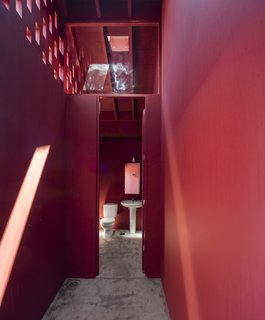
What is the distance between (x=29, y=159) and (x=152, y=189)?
162 centimetres

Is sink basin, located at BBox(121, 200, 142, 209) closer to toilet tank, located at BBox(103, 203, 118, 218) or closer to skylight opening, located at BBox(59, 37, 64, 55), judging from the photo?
toilet tank, located at BBox(103, 203, 118, 218)

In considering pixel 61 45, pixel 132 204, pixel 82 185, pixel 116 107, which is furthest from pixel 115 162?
pixel 61 45

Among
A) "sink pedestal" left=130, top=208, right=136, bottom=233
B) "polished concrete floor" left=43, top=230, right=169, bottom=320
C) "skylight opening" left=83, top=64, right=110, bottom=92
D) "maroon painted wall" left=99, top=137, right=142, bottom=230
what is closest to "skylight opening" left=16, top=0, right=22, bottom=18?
"skylight opening" left=83, top=64, right=110, bottom=92

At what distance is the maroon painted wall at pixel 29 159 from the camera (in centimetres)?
160

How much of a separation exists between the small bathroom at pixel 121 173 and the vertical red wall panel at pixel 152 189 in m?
1.29

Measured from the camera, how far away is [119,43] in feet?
12.8

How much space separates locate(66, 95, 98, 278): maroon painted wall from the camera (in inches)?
120

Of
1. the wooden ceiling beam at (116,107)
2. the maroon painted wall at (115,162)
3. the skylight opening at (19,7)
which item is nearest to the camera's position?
the skylight opening at (19,7)

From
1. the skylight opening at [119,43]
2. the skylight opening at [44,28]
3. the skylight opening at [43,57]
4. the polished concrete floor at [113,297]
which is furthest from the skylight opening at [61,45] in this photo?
the polished concrete floor at [113,297]

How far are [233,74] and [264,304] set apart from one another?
687 millimetres

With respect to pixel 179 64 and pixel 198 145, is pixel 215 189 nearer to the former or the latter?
pixel 198 145

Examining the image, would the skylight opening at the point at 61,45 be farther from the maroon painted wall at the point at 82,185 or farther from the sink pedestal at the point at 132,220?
the sink pedestal at the point at 132,220

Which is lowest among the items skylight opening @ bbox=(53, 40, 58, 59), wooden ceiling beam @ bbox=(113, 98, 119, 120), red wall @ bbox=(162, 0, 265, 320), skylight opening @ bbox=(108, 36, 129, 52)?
→ red wall @ bbox=(162, 0, 265, 320)

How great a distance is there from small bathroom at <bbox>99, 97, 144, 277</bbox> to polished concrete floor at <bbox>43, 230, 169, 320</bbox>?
43.5 inches
